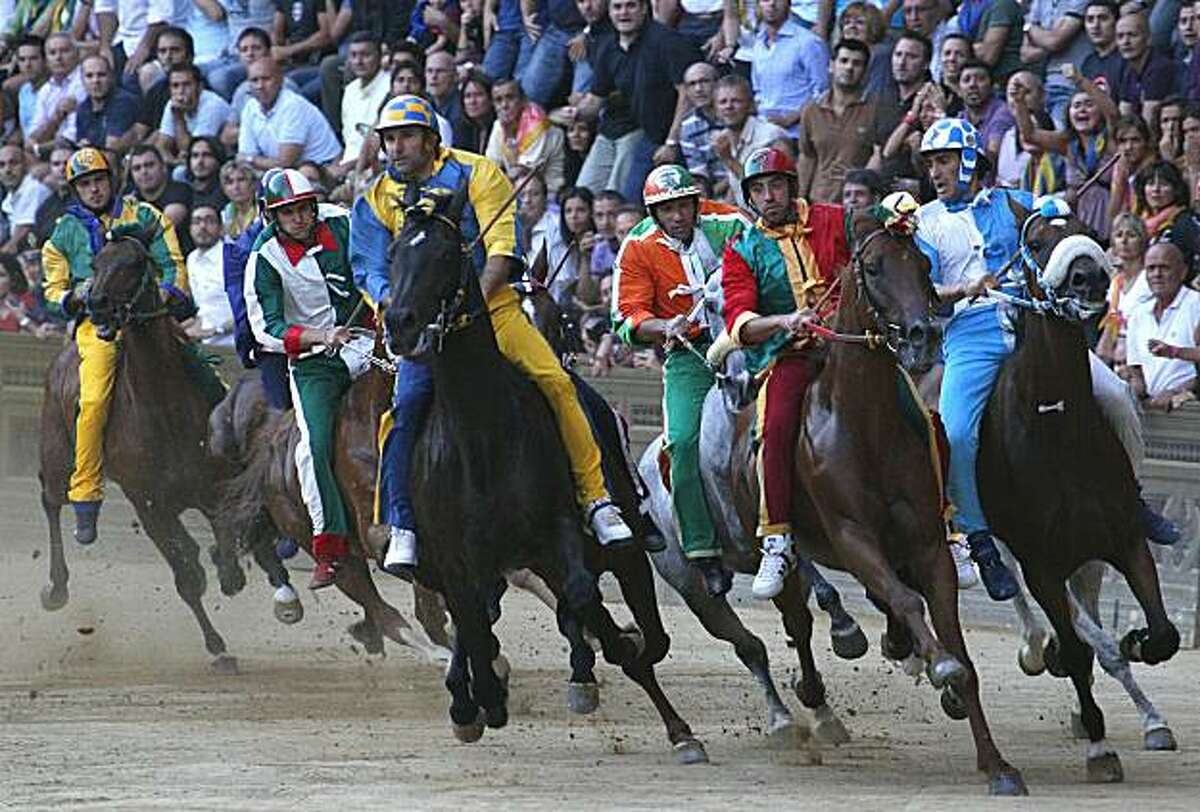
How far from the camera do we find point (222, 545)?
15.2m

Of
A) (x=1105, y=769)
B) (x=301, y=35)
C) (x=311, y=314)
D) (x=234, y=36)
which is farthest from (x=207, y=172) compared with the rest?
(x=1105, y=769)

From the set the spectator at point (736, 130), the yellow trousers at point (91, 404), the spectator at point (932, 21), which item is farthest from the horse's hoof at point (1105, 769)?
the spectator at point (736, 130)

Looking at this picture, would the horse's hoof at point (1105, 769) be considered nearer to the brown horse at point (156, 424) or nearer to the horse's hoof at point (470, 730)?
the horse's hoof at point (470, 730)

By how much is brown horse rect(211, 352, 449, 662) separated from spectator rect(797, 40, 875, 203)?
3.97 m

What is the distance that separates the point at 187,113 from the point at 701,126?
19.6 ft

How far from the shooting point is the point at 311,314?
14055 mm

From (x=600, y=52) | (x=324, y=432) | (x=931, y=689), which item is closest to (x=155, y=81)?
(x=600, y=52)

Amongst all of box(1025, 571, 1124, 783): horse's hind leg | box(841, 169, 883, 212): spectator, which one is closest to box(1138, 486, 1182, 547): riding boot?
box(1025, 571, 1124, 783): horse's hind leg

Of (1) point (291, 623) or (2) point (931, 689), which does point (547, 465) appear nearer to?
(2) point (931, 689)

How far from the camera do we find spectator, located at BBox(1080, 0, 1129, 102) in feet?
53.0

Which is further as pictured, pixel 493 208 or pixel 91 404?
pixel 91 404

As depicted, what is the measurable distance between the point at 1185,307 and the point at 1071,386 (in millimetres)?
3861

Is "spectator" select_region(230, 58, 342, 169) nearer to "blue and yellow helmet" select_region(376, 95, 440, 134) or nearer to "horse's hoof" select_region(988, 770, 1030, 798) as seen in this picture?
"blue and yellow helmet" select_region(376, 95, 440, 134)

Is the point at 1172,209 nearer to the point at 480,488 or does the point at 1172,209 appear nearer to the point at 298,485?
the point at 298,485
